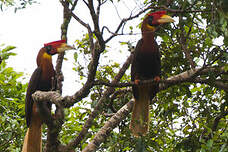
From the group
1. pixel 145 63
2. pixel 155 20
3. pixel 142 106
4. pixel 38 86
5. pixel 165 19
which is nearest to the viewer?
pixel 165 19

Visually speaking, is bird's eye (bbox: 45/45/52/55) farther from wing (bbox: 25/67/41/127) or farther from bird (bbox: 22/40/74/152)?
wing (bbox: 25/67/41/127)

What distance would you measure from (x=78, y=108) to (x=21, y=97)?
41.2 inches

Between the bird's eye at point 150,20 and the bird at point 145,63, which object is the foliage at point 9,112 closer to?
the bird at point 145,63

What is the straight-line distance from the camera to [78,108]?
5.22 metres

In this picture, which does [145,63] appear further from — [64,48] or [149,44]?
[64,48]

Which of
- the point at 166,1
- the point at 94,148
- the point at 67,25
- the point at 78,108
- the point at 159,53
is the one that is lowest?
the point at 94,148

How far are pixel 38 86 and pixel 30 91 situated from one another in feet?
0.76

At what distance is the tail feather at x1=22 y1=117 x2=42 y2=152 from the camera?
4.27 meters

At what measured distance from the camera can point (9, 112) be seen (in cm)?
464

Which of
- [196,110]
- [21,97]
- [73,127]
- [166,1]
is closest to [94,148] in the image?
[73,127]

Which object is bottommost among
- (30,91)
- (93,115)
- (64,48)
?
(93,115)

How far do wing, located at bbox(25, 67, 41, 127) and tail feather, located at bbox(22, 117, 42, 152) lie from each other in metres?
0.11

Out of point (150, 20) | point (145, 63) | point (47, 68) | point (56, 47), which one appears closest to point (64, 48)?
point (56, 47)

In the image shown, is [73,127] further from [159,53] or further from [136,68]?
[159,53]
